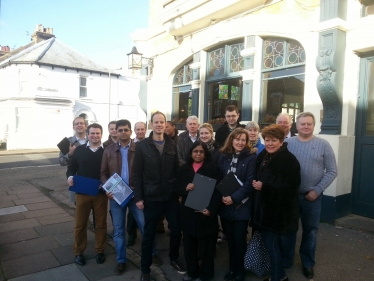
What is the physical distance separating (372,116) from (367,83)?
1.86 feet

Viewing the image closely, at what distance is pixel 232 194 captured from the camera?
3084 millimetres

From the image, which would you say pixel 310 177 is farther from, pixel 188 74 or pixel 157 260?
pixel 188 74

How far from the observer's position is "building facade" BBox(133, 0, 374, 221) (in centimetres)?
482

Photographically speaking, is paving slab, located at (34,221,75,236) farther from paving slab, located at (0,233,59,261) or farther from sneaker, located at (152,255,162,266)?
sneaker, located at (152,255,162,266)

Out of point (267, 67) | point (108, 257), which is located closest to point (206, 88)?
point (267, 67)

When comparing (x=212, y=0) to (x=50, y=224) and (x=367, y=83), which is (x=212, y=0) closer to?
(x=367, y=83)

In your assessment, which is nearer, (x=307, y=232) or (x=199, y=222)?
(x=199, y=222)

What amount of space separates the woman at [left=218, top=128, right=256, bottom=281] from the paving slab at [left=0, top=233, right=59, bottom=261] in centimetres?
267

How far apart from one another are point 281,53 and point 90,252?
5.17 meters

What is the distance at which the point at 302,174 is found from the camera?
327cm

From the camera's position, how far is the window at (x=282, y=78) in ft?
18.7

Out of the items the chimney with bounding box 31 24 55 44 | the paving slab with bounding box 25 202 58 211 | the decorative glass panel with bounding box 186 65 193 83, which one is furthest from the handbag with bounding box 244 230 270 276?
the chimney with bounding box 31 24 55 44

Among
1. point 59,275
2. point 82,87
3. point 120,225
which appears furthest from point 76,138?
point 82,87

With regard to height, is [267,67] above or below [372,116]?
above
